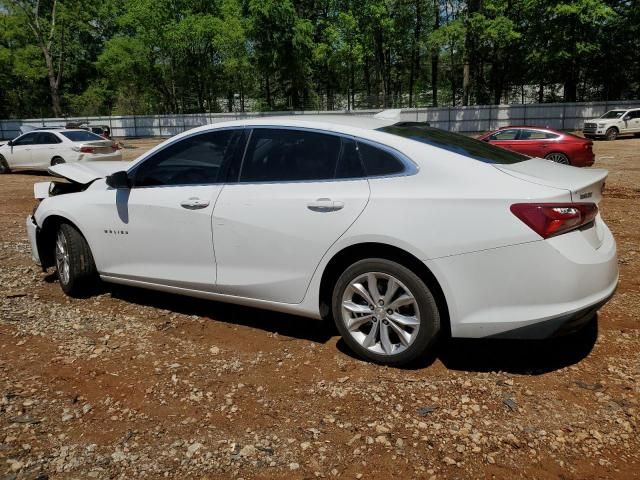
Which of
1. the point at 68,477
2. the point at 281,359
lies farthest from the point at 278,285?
the point at 68,477

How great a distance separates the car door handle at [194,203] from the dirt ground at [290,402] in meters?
0.99

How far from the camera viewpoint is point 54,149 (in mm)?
15445

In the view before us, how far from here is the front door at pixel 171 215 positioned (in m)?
3.92

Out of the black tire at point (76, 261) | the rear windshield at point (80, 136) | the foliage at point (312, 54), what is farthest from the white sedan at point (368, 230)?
the foliage at point (312, 54)

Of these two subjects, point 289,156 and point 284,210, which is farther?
point 289,156

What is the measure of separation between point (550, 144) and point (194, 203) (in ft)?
43.9

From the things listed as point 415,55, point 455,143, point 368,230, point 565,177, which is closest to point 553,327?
point 565,177

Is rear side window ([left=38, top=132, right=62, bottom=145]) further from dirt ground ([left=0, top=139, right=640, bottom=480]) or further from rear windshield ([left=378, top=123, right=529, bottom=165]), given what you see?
rear windshield ([left=378, top=123, right=529, bottom=165])

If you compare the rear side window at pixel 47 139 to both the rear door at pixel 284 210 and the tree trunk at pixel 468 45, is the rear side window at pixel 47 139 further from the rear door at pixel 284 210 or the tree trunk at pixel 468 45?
the tree trunk at pixel 468 45

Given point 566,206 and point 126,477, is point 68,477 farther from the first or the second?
point 566,206

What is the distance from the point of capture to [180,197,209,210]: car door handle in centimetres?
385

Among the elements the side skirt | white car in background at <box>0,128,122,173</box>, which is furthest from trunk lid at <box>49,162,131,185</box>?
white car in background at <box>0,128,122,173</box>

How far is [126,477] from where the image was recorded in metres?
2.53

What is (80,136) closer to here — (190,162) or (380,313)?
(190,162)
